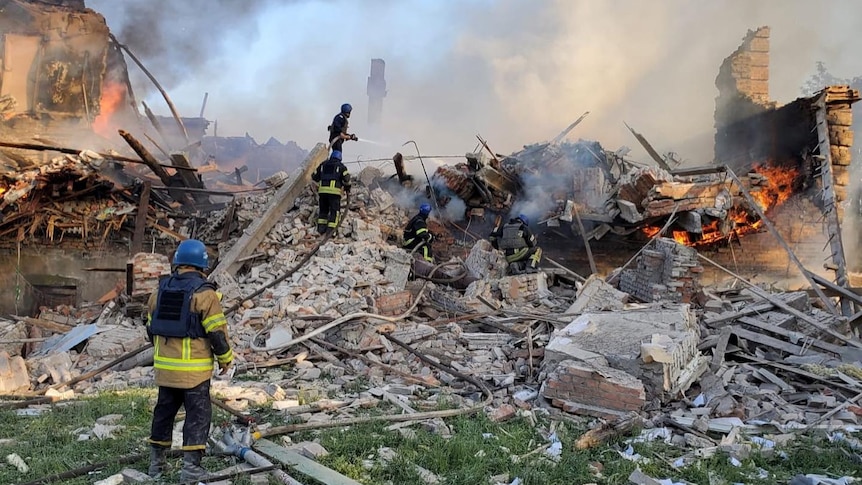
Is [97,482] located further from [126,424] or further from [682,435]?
[682,435]

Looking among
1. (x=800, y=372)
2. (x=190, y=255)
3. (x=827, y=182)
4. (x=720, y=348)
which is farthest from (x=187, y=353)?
(x=827, y=182)

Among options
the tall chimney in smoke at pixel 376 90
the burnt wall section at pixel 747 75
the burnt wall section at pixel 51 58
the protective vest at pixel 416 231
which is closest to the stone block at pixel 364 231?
the protective vest at pixel 416 231

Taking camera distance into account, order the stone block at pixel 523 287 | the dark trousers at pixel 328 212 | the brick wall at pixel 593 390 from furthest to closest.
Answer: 1. the dark trousers at pixel 328 212
2. the stone block at pixel 523 287
3. the brick wall at pixel 593 390

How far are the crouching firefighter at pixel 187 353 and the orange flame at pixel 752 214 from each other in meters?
9.77

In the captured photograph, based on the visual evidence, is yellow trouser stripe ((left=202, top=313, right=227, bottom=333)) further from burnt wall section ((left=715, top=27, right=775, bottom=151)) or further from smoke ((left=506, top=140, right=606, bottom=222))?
burnt wall section ((left=715, top=27, right=775, bottom=151))

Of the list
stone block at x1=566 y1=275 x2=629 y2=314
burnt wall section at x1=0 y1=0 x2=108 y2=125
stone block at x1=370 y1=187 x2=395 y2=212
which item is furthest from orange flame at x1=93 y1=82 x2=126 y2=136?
stone block at x1=566 y1=275 x2=629 y2=314

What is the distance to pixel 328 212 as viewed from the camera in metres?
10.3

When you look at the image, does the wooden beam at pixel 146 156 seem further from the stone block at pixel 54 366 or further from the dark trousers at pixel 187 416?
the dark trousers at pixel 187 416

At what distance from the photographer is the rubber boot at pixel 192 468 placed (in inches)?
135

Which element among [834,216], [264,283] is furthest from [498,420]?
[834,216]

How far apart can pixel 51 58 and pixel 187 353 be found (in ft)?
54.0

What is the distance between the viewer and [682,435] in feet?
15.2

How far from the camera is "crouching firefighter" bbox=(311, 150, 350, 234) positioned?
32.4 ft

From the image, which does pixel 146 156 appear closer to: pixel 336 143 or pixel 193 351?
pixel 336 143
